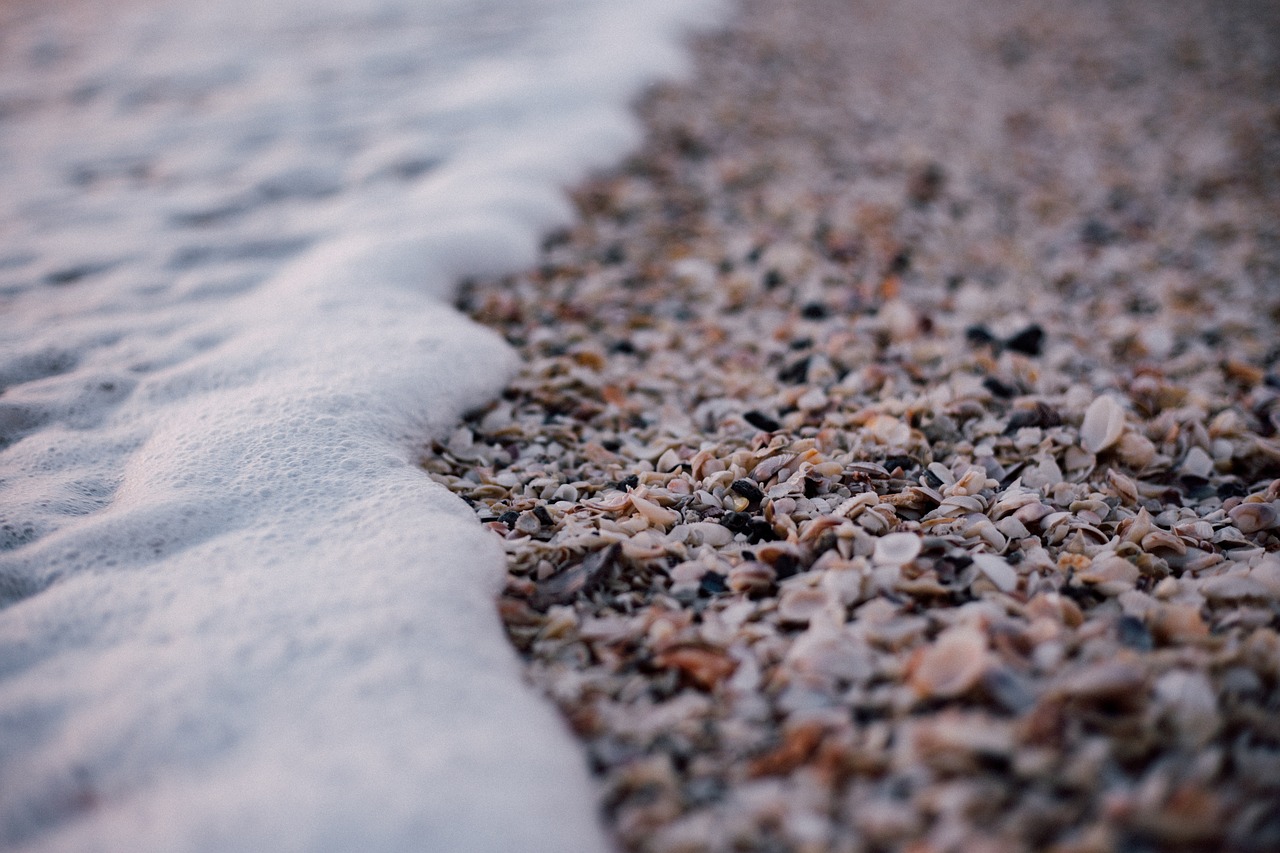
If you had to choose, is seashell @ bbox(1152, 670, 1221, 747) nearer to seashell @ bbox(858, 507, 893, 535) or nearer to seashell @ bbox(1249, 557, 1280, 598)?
seashell @ bbox(1249, 557, 1280, 598)

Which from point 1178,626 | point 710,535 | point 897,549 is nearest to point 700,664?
point 710,535

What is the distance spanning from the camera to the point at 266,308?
2.68m

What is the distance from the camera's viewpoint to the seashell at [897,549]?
61.1 inches

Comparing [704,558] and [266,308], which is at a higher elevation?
[266,308]

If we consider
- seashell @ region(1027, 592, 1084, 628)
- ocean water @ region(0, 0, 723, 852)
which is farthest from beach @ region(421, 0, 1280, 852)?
ocean water @ region(0, 0, 723, 852)

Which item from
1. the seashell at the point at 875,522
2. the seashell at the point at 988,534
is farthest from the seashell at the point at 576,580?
the seashell at the point at 988,534

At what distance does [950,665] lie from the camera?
1265mm

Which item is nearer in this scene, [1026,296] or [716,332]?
[716,332]

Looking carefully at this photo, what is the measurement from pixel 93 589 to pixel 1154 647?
2102 millimetres

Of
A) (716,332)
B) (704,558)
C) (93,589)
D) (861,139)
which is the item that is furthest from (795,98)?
(93,589)

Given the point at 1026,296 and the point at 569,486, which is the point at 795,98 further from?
the point at 569,486

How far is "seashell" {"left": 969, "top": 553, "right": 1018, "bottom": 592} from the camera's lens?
1.51m

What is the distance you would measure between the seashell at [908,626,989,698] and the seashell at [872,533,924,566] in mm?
252

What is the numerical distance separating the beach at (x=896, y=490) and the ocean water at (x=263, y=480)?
0.18 m
